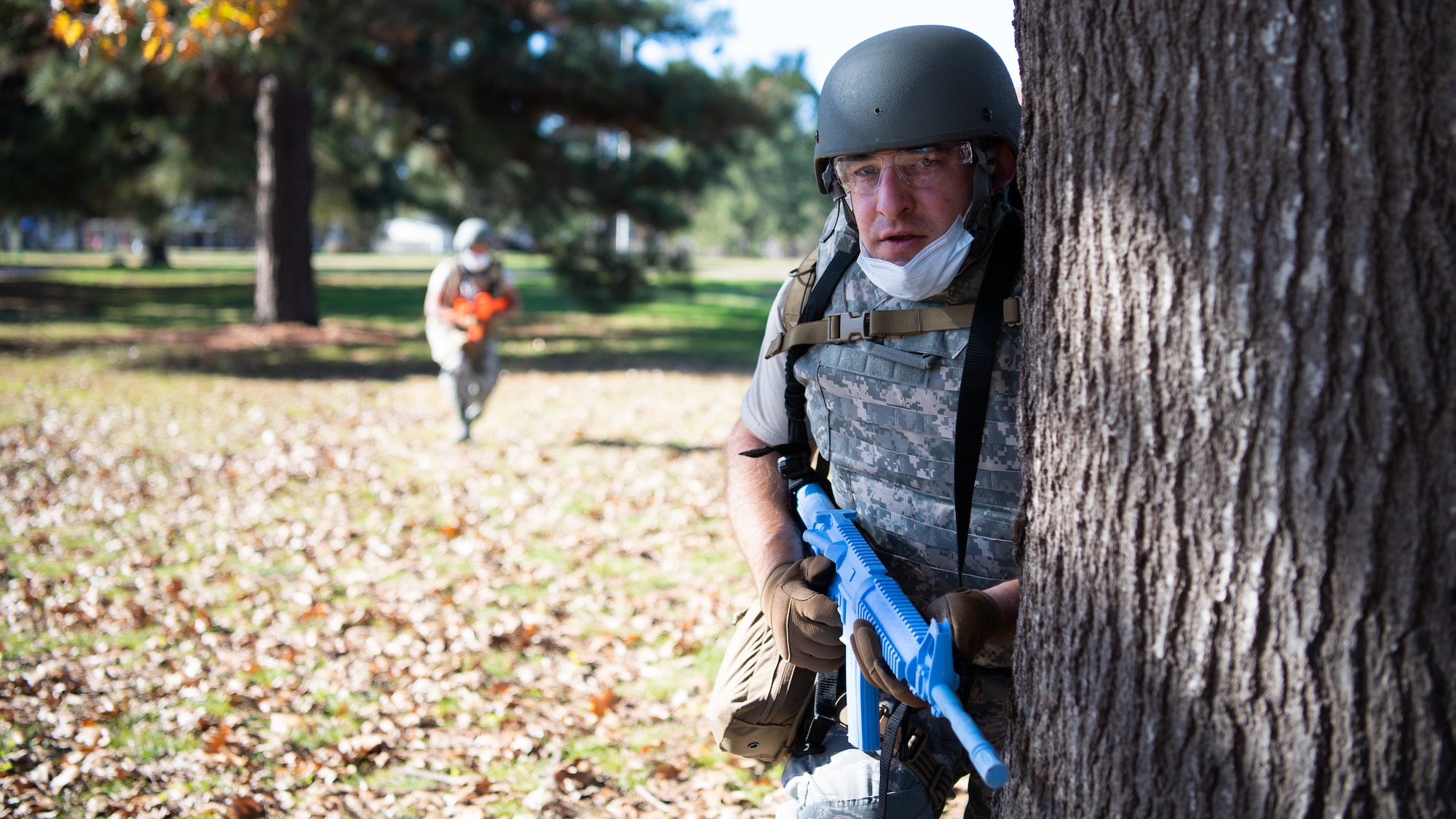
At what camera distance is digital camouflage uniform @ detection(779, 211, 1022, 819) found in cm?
194

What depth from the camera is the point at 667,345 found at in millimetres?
18250

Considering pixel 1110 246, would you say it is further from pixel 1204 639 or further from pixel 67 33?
pixel 67 33

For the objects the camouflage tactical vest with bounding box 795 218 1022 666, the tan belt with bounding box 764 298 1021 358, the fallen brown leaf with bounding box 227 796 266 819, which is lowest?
the fallen brown leaf with bounding box 227 796 266 819

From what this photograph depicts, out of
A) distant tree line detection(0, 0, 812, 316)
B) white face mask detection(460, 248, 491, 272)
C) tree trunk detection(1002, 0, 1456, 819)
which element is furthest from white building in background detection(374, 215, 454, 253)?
tree trunk detection(1002, 0, 1456, 819)

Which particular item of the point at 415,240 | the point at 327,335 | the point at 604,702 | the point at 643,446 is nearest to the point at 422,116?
the point at 327,335

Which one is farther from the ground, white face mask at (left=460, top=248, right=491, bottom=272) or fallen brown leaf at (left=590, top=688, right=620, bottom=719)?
white face mask at (left=460, top=248, right=491, bottom=272)

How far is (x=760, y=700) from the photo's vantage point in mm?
2191

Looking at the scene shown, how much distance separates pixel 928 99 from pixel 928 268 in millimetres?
330

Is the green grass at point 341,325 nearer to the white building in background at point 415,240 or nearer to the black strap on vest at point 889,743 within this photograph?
the black strap on vest at point 889,743

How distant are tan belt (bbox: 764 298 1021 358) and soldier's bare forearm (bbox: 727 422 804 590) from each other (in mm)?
332

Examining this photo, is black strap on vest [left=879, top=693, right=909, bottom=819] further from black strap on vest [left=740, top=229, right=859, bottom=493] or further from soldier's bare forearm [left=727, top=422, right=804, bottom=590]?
black strap on vest [left=740, top=229, right=859, bottom=493]

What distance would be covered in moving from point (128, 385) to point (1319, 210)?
43.2 feet

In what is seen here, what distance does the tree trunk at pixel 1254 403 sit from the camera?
48.3 inches

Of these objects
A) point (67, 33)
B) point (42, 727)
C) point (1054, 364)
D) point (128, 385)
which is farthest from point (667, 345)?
point (1054, 364)
